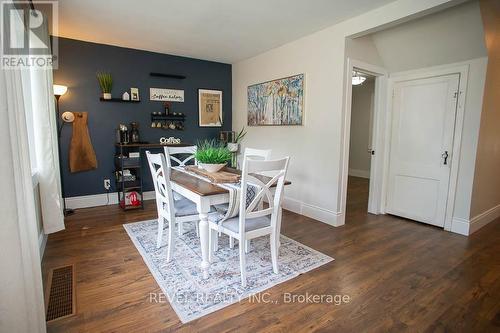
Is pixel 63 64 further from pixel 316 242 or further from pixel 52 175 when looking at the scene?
pixel 316 242

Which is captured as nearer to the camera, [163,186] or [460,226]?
[163,186]

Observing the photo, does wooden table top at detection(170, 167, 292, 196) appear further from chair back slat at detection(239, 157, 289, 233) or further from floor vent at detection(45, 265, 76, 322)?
floor vent at detection(45, 265, 76, 322)

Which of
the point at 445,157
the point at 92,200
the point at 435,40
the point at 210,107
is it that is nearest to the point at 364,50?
the point at 435,40

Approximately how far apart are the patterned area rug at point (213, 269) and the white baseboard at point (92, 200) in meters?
1.45

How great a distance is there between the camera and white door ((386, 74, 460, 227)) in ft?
10.6

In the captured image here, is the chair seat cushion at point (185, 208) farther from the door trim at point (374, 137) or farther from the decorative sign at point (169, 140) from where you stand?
the decorative sign at point (169, 140)

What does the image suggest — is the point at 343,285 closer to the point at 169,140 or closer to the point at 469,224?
the point at 469,224

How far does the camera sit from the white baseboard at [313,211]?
341 cm

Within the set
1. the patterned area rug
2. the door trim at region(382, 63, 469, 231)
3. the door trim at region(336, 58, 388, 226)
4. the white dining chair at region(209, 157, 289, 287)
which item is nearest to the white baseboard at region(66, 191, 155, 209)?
the patterned area rug

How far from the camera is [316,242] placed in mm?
2914

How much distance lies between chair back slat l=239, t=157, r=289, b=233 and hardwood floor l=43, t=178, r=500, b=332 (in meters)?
0.59

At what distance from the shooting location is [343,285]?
2.12 m

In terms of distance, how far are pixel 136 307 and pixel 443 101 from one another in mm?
3871

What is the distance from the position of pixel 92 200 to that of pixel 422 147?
4813 mm
